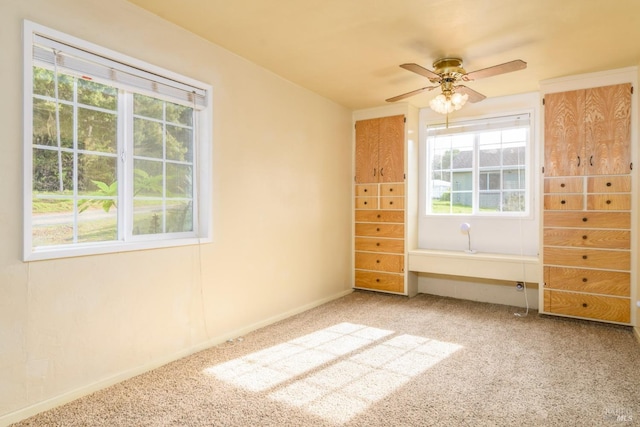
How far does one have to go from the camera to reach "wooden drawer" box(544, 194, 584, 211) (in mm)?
3715

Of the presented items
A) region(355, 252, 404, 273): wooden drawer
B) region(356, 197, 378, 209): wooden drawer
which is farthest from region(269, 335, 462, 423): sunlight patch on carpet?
region(356, 197, 378, 209): wooden drawer

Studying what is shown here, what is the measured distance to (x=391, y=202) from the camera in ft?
15.8

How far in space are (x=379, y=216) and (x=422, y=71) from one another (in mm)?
2319

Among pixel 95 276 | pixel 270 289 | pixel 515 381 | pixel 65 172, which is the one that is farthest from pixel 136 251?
pixel 515 381

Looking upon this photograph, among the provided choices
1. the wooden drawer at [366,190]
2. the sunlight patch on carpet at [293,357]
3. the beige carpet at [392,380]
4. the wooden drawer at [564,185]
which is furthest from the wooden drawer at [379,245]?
the wooden drawer at [564,185]

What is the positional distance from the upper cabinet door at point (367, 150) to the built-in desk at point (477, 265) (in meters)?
1.14

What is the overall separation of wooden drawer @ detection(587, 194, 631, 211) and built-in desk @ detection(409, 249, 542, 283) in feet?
2.46

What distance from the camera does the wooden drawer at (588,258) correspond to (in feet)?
11.5

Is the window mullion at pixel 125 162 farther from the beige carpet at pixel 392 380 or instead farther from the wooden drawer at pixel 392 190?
the wooden drawer at pixel 392 190

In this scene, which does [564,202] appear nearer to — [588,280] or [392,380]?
[588,280]

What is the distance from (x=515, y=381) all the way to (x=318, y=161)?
2.93 meters

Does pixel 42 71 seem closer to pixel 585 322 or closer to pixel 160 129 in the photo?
pixel 160 129

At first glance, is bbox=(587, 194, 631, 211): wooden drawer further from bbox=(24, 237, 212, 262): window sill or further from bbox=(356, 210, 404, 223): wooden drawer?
bbox=(24, 237, 212, 262): window sill

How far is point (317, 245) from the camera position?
445 centimetres
